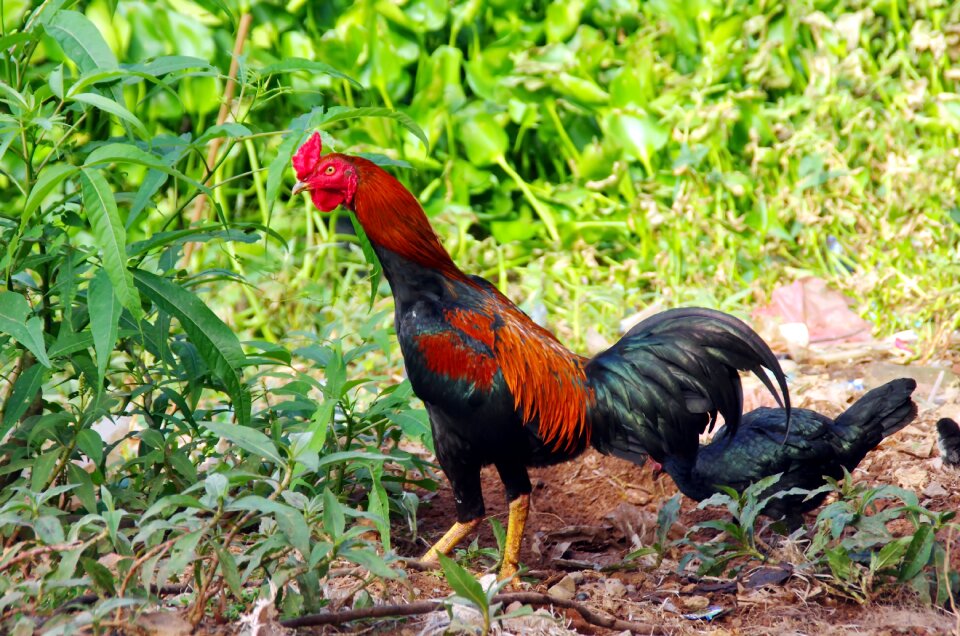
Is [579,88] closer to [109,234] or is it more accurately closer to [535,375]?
[535,375]

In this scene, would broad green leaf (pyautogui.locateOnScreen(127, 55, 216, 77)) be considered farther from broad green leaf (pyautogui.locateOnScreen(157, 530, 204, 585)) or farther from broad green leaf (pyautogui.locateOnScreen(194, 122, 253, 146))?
broad green leaf (pyautogui.locateOnScreen(157, 530, 204, 585))

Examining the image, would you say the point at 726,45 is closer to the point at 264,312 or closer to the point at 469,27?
→ the point at 469,27

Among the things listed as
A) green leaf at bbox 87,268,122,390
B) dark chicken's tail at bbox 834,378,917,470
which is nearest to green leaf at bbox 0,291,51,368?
green leaf at bbox 87,268,122,390

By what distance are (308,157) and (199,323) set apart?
3.42 ft

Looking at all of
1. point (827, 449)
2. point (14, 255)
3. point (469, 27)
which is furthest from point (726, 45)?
point (14, 255)

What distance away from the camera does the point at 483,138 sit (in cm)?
691

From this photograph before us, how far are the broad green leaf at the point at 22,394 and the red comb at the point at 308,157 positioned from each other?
3.87 feet

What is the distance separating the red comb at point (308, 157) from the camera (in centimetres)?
365

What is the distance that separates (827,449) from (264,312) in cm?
373

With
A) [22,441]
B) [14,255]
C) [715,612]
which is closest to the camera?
[14,255]

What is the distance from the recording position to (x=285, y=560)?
101 inches

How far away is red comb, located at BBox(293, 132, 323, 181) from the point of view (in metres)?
3.65

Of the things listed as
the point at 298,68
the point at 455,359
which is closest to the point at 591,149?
the point at 455,359

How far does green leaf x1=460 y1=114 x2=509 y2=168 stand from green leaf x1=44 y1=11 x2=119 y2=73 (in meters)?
4.40
